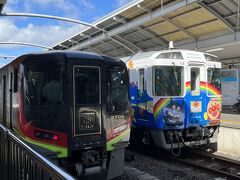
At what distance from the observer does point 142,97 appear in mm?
10414

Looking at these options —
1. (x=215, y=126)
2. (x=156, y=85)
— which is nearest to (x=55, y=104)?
(x=156, y=85)

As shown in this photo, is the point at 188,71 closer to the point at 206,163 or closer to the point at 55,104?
the point at 206,163

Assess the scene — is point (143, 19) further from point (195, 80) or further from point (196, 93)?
point (196, 93)

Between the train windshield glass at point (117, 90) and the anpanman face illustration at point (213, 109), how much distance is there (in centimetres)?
386

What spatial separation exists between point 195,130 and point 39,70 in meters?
5.38

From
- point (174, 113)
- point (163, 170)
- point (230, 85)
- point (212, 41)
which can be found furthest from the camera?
point (230, 85)

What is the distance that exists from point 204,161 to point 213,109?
1.65m

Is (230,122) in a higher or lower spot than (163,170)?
higher

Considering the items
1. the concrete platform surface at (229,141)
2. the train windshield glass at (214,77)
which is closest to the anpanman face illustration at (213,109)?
the train windshield glass at (214,77)

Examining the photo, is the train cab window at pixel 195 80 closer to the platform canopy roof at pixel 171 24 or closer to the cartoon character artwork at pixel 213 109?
the cartoon character artwork at pixel 213 109

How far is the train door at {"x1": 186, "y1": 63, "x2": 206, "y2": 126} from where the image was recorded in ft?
33.8

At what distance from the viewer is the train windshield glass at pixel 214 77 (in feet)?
35.7

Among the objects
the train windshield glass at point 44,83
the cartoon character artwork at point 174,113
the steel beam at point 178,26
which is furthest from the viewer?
the steel beam at point 178,26

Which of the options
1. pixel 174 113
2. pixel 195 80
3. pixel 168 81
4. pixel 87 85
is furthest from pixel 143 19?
pixel 87 85
